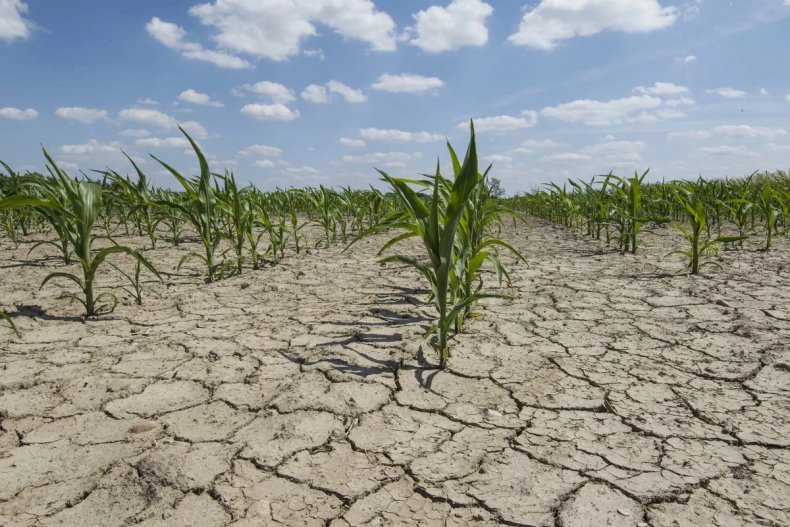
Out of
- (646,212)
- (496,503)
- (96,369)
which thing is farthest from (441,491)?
(646,212)

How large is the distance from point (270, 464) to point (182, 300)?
1.65 metres

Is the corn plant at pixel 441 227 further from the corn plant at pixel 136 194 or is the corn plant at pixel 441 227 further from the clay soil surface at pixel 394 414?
the corn plant at pixel 136 194

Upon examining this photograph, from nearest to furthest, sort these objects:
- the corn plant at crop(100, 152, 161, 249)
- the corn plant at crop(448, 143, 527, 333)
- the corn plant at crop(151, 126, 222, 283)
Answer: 1. the corn plant at crop(448, 143, 527, 333)
2. the corn plant at crop(151, 126, 222, 283)
3. the corn plant at crop(100, 152, 161, 249)

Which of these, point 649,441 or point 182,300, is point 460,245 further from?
point 182,300

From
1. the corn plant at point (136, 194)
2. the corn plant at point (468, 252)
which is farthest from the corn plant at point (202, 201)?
the corn plant at point (468, 252)

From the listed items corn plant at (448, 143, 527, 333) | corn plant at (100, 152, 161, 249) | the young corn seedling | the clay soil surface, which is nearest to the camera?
the clay soil surface

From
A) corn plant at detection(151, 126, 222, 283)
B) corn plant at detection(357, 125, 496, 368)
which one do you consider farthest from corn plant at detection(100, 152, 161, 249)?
corn plant at detection(357, 125, 496, 368)

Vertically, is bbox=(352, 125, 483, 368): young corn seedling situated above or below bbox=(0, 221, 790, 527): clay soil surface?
above

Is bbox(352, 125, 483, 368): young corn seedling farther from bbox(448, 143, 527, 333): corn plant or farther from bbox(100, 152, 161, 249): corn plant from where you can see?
bbox(100, 152, 161, 249): corn plant

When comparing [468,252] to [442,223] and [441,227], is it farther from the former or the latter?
[441,227]

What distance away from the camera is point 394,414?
1.40 metres

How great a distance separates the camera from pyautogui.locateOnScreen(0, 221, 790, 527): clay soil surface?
1.03 metres

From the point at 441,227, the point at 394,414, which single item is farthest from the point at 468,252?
the point at 394,414

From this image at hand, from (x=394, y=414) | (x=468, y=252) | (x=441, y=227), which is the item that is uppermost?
(x=441, y=227)
